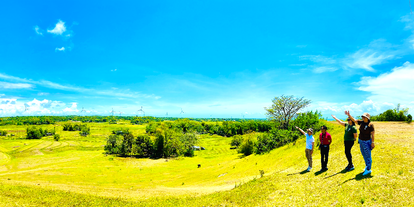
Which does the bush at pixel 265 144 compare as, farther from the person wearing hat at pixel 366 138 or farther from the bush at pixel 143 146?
the bush at pixel 143 146

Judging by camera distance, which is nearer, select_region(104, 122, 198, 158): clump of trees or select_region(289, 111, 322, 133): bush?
select_region(289, 111, 322, 133): bush

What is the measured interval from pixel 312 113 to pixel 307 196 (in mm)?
52302

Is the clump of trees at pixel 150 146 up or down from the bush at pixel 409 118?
down

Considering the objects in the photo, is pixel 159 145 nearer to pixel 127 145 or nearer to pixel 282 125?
pixel 127 145

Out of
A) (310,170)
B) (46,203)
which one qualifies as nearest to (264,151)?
(310,170)

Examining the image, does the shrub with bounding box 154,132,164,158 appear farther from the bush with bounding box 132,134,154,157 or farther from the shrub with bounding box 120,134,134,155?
the shrub with bounding box 120,134,134,155

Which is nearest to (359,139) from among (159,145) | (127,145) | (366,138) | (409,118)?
(366,138)

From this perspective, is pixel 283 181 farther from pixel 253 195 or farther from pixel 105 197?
pixel 105 197

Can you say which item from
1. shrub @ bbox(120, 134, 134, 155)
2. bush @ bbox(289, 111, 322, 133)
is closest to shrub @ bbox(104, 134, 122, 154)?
shrub @ bbox(120, 134, 134, 155)

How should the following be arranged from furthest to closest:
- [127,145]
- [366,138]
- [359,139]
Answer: [127,145] < [359,139] < [366,138]

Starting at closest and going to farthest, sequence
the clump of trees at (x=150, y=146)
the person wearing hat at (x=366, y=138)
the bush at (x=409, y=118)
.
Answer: the person wearing hat at (x=366, y=138) < the bush at (x=409, y=118) < the clump of trees at (x=150, y=146)

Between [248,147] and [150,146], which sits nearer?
[248,147]

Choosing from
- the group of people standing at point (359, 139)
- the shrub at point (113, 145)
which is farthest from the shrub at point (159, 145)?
the group of people standing at point (359, 139)

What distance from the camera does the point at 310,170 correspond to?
19.4 metres
